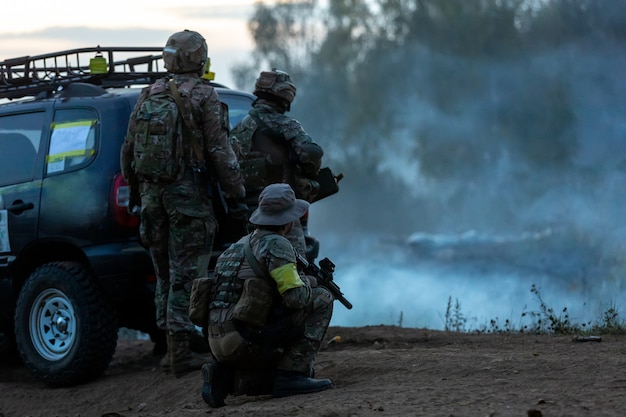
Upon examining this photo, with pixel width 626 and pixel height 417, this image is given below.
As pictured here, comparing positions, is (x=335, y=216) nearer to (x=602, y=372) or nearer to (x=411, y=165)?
(x=411, y=165)

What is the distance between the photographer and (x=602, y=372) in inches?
240

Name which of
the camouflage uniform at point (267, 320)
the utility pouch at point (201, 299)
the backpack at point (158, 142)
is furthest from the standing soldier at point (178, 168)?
the camouflage uniform at point (267, 320)

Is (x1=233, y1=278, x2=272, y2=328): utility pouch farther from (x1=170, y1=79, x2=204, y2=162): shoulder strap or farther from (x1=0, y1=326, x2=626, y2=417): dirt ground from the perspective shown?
(x1=170, y1=79, x2=204, y2=162): shoulder strap

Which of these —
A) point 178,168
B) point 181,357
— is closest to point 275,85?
point 178,168

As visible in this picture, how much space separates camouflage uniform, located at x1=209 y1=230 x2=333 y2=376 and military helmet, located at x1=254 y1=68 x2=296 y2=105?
1748mm

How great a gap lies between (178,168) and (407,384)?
208 centimetres

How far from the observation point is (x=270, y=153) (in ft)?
25.2

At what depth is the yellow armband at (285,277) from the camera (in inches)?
234

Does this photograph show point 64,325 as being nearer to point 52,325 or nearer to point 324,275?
point 52,325

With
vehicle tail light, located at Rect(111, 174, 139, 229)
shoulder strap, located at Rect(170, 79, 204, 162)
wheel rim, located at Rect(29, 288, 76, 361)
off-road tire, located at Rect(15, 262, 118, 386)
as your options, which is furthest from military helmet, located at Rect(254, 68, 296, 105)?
wheel rim, located at Rect(29, 288, 76, 361)

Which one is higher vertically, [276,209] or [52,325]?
[276,209]

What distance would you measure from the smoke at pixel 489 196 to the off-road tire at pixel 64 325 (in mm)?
3910

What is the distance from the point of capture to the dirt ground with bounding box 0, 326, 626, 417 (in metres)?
5.48

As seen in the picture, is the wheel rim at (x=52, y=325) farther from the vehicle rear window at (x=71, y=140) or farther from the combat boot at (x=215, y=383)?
the combat boot at (x=215, y=383)
